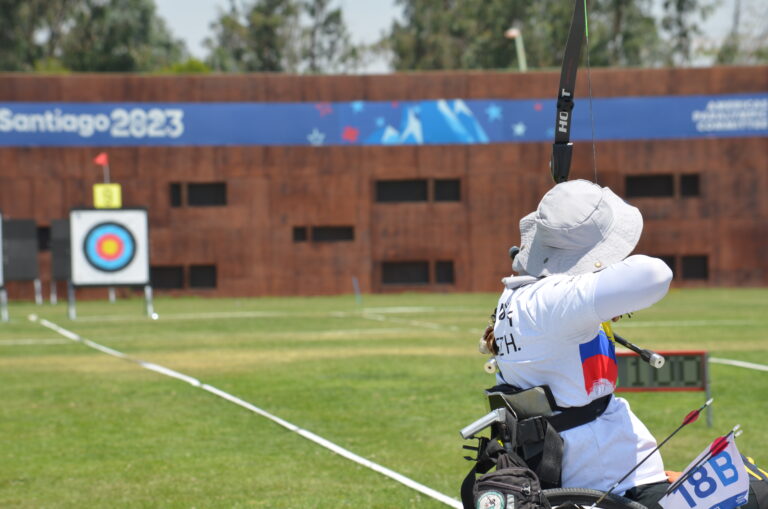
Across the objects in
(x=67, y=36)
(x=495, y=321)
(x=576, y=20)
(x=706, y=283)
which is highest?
(x=67, y=36)

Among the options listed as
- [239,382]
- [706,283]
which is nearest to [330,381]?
[239,382]

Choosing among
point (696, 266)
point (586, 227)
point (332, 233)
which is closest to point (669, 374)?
point (586, 227)

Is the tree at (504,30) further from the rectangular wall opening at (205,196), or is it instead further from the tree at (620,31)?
the rectangular wall opening at (205,196)

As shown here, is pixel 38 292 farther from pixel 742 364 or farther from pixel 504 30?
pixel 504 30

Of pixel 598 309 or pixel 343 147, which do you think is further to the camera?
pixel 343 147

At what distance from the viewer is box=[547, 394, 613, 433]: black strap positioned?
4184 mm

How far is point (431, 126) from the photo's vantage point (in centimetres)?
4131

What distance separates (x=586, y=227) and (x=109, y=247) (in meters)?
28.3

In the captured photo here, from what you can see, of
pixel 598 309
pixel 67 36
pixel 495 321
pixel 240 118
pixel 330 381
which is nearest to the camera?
pixel 598 309

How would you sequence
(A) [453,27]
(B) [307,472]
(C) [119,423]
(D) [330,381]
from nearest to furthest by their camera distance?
(B) [307,472], (C) [119,423], (D) [330,381], (A) [453,27]

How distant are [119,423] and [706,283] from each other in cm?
3303

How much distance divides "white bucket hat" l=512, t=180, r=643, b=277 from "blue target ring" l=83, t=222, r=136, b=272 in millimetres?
28089

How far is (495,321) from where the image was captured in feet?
14.7

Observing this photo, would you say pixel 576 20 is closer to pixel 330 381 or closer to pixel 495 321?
pixel 495 321
